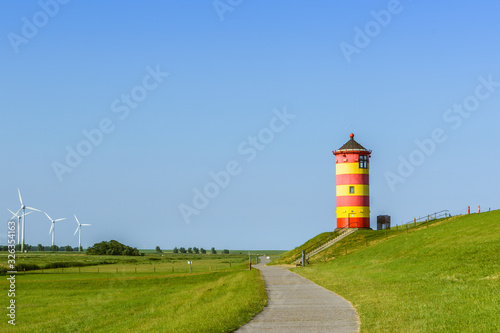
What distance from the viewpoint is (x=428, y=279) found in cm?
3322

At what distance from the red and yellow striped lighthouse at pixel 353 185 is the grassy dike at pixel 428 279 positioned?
34.6 ft

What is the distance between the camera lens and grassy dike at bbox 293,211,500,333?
805 inches

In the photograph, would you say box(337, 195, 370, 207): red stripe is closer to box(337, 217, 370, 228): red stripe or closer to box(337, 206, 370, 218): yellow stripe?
box(337, 206, 370, 218): yellow stripe

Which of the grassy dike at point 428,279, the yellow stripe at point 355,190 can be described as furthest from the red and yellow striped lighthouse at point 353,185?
the grassy dike at point 428,279

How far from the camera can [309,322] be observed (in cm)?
2205

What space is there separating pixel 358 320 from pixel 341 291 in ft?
36.7

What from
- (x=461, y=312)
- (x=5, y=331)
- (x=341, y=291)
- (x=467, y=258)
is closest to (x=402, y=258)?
(x=467, y=258)

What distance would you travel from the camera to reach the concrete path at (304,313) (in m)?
20.8

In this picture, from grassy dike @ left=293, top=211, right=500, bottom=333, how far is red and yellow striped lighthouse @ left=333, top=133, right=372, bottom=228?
10.5 meters

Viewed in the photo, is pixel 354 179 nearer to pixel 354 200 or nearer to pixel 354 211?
pixel 354 200

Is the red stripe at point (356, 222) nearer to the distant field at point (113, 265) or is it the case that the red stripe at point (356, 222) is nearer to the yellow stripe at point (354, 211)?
the yellow stripe at point (354, 211)

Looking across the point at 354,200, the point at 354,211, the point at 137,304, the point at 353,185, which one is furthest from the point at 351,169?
the point at 137,304

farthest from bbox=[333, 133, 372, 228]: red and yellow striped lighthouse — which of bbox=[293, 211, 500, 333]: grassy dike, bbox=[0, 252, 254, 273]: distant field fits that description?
bbox=[0, 252, 254, 273]: distant field

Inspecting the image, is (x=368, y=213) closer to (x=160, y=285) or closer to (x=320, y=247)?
(x=320, y=247)
